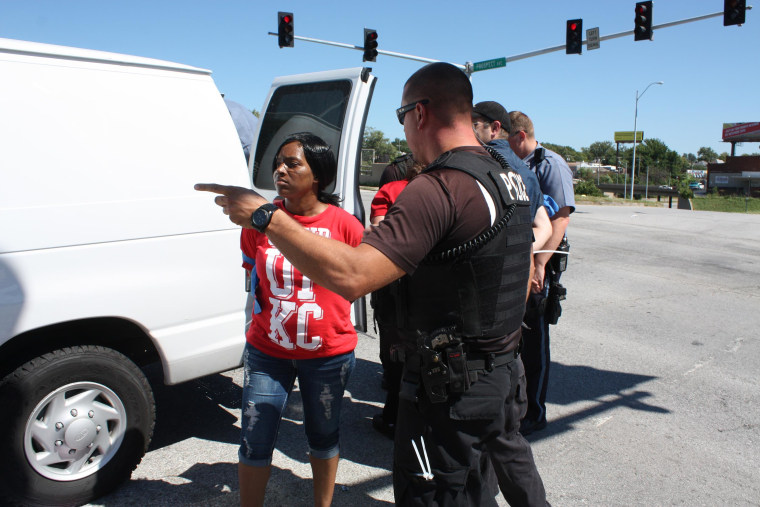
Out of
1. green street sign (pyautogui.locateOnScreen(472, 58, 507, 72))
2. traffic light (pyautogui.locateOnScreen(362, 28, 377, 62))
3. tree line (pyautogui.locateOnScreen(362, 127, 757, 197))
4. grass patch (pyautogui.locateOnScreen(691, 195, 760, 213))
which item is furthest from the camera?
tree line (pyautogui.locateOnScreen(362, 127, 757, 197))

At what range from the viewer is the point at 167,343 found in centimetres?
303

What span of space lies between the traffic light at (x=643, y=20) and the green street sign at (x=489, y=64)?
457 centimetres

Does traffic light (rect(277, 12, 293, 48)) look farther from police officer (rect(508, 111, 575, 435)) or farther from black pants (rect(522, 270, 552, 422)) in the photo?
black pants (rect(522, 270, 552, 422))

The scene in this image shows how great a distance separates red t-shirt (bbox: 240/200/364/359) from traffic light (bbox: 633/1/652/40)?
16.7 meters

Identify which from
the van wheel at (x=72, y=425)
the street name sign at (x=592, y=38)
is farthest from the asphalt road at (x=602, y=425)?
the street name sign at (x=592, y=38)

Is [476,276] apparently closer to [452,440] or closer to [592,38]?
[452,440]

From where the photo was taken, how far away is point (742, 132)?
7062 centimetres

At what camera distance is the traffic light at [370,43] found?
63.8ft

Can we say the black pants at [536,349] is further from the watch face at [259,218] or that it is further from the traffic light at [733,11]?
the traffic light at [733,11]

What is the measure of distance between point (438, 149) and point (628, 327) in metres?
5.11

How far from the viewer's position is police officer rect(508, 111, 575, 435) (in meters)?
3.63

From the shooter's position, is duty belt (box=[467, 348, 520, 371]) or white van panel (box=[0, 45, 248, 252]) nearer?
duty belt (box=[467, 348, 520, 371])

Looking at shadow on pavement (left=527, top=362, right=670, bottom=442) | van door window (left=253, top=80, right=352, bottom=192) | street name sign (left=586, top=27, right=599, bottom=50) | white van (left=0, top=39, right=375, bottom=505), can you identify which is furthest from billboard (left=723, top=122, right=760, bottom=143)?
white van (left=0, top=39, right=375, bottom=505)

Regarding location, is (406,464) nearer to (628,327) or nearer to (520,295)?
(520,295)
